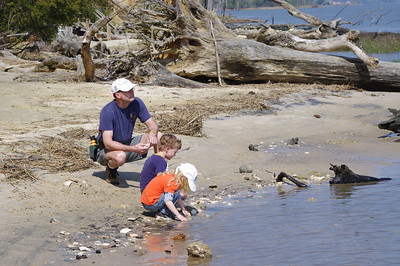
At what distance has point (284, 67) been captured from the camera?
16703mm

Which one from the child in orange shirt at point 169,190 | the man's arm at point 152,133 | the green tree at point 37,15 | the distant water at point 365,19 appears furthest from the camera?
the distant water at point 365,19

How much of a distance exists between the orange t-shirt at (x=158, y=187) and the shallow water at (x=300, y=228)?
39 cm

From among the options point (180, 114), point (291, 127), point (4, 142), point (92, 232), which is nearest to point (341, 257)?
point (92, 232)

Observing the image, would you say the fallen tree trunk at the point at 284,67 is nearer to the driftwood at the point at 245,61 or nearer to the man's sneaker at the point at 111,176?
the driftwood at the point at 245,61

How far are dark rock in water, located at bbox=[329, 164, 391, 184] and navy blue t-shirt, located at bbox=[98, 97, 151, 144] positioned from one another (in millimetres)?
2450

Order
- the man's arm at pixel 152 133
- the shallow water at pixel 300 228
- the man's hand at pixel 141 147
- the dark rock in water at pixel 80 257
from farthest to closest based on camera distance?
the man's arm at pixel 152 133, the man's hand at pixel 141 147, the shallow water at pixel 300 228, the dark rock in water at pixel 80 257

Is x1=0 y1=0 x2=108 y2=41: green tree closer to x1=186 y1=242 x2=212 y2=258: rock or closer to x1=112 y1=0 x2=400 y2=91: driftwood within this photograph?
x1=112 y1=0 x2=400 y2=91: driftwood

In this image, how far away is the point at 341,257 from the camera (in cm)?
532

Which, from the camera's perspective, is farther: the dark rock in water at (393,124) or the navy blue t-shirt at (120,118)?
the dark rock in water at (393,124)

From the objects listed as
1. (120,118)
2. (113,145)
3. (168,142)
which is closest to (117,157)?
(113,145)

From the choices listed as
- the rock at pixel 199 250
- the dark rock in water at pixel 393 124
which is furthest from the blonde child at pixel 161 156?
the dark rock in water at pixel 393 124

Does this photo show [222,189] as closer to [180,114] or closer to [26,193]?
[26,193]

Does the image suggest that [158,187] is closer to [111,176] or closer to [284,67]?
[111,176]

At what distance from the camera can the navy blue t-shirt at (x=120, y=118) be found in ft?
23.7
